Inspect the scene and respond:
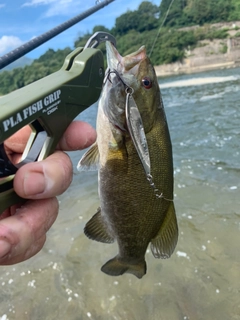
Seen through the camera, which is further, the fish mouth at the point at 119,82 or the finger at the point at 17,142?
the finger at the point at 17,142

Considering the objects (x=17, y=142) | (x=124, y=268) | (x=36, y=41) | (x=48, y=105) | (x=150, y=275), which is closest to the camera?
(x=48, y=105)

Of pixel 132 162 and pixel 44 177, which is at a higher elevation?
pixel 44 177

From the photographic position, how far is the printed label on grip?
1447mm

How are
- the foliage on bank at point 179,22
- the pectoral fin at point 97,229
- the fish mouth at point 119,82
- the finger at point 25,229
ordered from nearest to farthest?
Result: the finger at point 25,229 < the fish mouth at point 119,82 < the pectoral fin at point 97,229 < the foliage on bank at point 179,22

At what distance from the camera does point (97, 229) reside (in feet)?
7.81

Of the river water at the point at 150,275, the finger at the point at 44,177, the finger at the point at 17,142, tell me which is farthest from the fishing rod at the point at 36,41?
the river water at the point at 150,275

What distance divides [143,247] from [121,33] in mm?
52335

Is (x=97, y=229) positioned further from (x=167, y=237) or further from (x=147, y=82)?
(x=147, y=82)

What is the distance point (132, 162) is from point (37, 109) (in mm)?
721

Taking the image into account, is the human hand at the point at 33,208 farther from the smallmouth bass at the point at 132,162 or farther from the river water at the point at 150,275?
the river water at the point at 150,275

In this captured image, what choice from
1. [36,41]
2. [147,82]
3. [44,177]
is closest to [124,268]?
[44,177]

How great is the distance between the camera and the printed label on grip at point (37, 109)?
1.45m

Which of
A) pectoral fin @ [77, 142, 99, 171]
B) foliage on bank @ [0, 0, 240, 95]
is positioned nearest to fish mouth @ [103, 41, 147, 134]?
pectoral fin @ [77, 142, 99, 171]

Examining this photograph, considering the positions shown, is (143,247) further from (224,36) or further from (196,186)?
(224,36)
